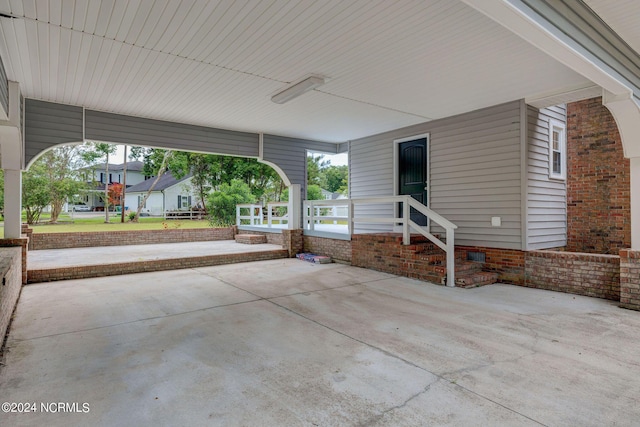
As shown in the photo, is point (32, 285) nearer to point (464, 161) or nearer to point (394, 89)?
point (394, 89)

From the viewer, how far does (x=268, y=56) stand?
4320mm

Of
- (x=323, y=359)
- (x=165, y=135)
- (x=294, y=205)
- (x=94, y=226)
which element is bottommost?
(x=323, y=359)

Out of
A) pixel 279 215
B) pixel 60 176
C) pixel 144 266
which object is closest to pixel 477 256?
pixel 144 266

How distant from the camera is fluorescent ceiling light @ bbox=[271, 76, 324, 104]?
5031mm

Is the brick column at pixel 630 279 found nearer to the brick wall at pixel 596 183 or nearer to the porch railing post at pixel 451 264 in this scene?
the brick wall at pixel 596 183

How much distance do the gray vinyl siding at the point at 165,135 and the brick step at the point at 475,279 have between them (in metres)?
5.42

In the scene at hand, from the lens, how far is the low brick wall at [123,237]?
9.38 m

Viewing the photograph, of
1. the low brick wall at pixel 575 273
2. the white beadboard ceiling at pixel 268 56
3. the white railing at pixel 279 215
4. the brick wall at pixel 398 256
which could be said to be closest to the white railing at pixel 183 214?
the white railing at pixel 279 215

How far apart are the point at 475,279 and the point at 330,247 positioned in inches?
135

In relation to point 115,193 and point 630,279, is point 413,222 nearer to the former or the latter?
point 630,279

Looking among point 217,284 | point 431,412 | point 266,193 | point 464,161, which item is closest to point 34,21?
point 217,284

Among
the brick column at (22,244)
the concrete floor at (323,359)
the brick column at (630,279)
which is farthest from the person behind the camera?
A: the brick column at (22,244)

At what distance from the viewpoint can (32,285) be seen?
563cm

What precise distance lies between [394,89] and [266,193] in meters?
15.6
